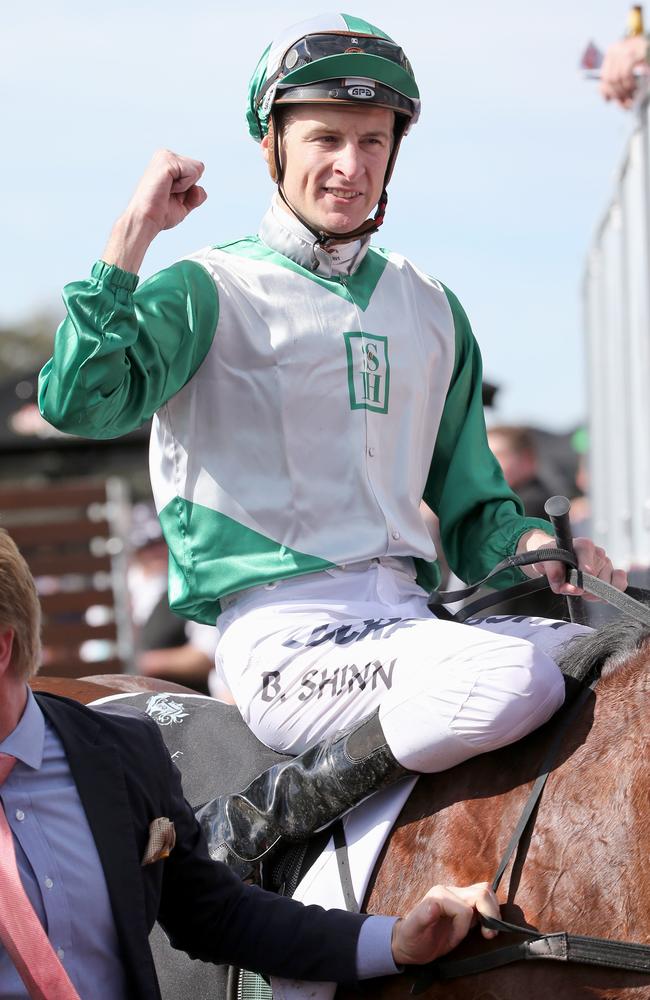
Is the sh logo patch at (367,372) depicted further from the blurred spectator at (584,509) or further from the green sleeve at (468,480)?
the blurred spectator at (584,509)

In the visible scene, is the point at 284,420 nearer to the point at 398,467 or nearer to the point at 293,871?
the point at 398,467

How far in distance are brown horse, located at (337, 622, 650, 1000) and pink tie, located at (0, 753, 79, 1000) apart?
0.69 m

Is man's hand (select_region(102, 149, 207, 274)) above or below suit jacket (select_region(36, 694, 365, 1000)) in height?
above

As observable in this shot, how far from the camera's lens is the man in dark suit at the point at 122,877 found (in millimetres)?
1970

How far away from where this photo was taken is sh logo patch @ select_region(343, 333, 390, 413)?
2830 mm

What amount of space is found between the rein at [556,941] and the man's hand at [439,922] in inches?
1.1

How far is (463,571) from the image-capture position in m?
3.21

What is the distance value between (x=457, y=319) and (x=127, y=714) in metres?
1.33

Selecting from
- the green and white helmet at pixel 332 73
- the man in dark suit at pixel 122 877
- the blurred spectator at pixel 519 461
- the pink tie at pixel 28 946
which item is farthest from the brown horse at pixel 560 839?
the blurred spectator at pixel 519 461

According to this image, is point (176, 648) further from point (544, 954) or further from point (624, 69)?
point (544, 954)

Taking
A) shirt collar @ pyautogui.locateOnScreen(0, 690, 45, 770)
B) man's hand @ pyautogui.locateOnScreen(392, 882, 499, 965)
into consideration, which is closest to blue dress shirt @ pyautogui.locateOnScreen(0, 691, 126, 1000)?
shirt collar @ pyautogui.locateOnScreen(0, 690, 45, 770)

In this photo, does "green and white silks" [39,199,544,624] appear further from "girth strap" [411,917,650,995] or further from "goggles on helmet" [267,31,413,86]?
"girth strap" [411,917,650,995]

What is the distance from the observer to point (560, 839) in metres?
2.25

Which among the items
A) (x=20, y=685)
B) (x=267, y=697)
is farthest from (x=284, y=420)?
(x=20, y=685)
